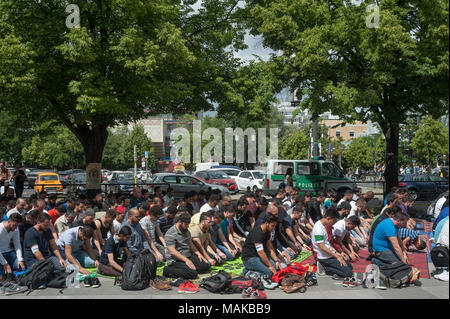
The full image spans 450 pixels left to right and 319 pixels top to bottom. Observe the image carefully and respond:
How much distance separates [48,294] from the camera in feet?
24.8

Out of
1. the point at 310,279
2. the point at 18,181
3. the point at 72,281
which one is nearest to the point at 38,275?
the point at 72,281

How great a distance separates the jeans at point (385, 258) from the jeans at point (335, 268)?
0.47m

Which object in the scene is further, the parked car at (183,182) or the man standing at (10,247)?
the parked car at (183,182)

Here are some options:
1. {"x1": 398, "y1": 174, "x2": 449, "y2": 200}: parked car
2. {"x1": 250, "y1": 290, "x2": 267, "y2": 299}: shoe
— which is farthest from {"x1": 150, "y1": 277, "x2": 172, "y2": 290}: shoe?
{"x1": 398, "y1": 174, "x2": 449, "y2": 200}: parked car

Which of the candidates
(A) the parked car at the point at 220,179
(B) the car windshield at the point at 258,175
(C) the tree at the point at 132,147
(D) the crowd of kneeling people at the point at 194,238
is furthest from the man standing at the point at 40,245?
(C) the tree at the point at 132,147

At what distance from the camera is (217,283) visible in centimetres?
767

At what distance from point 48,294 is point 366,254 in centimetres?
711

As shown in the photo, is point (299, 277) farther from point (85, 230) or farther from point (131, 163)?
point (131, 163)

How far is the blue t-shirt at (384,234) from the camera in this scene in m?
8.28

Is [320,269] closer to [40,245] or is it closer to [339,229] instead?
[339,229]

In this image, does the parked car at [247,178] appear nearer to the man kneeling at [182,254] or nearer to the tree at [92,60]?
the tree at [92,60]

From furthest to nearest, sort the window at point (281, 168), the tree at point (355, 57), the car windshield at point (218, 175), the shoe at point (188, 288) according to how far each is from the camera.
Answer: the car windshield at point (218, 175), the window at point (281, 168), the tree at point (355, 57), the shoe at point (188, 288)

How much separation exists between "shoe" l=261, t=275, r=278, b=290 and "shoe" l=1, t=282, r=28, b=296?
155 inches

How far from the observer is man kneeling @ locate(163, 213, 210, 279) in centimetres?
866
